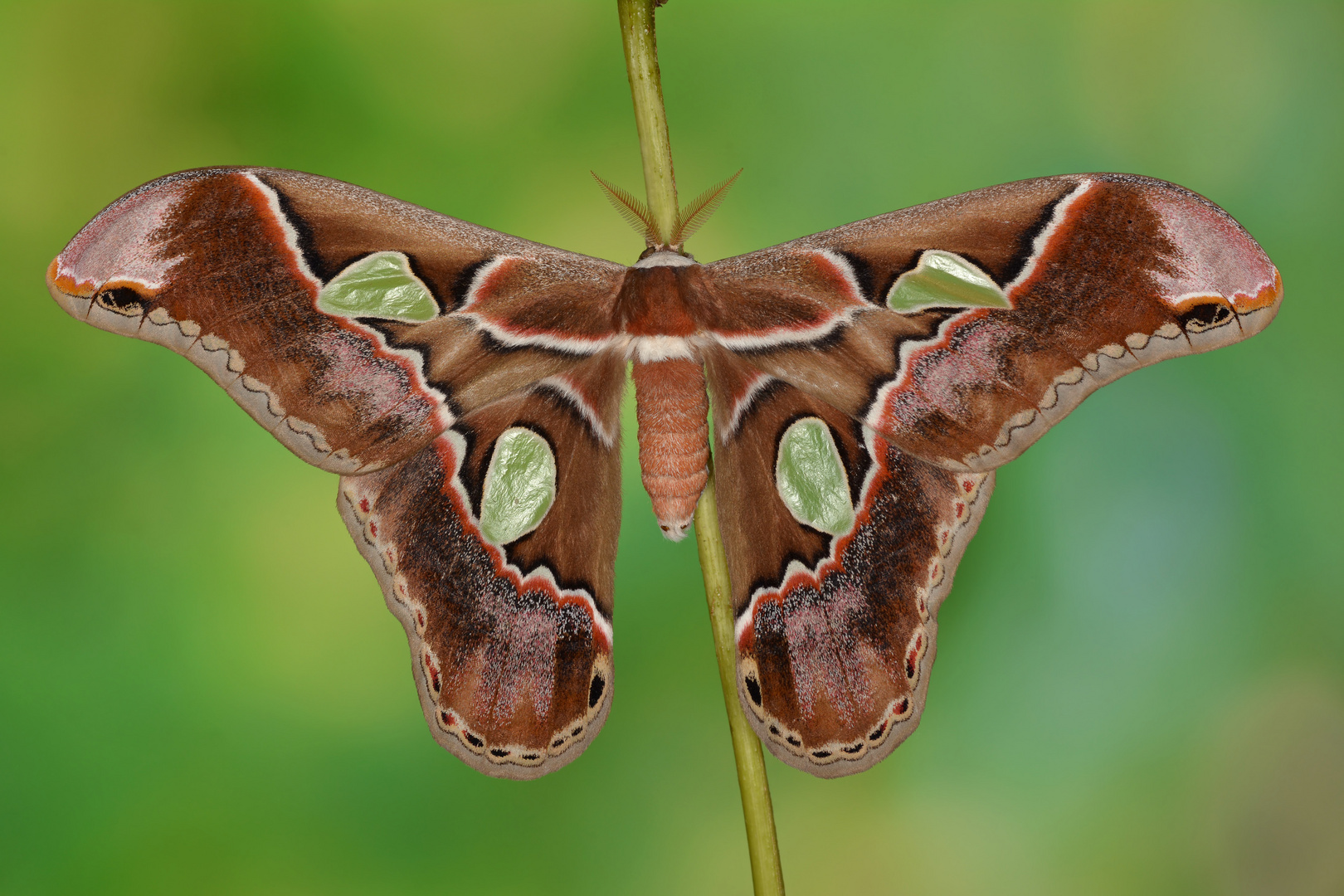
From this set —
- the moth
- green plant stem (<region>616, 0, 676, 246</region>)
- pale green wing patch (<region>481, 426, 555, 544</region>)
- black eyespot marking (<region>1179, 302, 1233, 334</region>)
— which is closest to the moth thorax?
the moth

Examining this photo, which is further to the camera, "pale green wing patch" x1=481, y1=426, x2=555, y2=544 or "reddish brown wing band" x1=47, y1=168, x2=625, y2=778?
"pale green wing patch" x1=481, y1=426, x2=555, y2=544

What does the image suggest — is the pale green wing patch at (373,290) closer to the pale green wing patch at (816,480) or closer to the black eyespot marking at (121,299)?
the black eyespot marking at (121,299)

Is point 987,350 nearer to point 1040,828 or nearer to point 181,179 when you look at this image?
point 181,179

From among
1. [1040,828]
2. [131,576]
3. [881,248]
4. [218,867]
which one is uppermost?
[881,248]

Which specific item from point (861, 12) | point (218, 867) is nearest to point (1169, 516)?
point (861, 12)

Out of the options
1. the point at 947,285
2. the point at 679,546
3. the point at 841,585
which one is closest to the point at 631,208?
the point at 947,285

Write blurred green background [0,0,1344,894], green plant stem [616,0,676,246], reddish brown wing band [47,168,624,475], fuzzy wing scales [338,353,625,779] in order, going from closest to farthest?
green plant stem [616,0,676,246] < reddish brown wing band [47,168,624,475] < fuzzy wing scales [338,353,625,779] < blurred green background [0,0,1344,894]

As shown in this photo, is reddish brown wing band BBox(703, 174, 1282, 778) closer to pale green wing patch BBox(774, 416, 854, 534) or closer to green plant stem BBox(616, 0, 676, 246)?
pale green wing patch BBox(774, 416, 854, 534)

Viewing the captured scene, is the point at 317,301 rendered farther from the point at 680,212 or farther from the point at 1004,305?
the point at 1004,305
